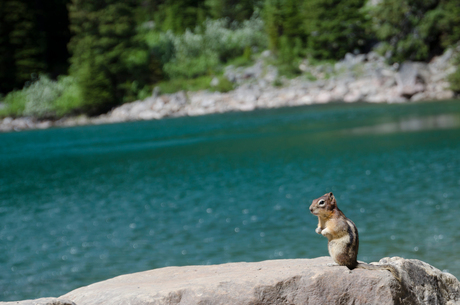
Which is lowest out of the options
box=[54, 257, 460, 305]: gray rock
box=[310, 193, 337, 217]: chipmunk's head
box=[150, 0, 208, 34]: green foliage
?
box=[54, 257, 460, 305]: gray rock

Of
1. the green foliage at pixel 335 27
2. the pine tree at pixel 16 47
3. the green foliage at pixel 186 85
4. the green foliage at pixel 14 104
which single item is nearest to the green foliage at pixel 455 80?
the green foliage at pixel 335 27

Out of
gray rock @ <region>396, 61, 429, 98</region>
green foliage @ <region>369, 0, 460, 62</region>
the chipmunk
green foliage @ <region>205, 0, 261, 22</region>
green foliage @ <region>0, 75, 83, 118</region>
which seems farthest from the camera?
green foliage @ <region>205, 0, 261, 22</region>

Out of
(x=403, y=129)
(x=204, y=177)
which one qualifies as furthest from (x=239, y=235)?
(x=403, y=129)

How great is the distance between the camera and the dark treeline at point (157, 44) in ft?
218

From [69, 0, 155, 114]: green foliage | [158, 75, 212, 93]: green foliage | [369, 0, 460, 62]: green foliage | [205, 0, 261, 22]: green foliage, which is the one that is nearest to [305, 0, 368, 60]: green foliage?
[369, 0, 460, 62]: green foliage

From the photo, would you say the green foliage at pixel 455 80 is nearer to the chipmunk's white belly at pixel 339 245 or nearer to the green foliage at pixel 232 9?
the green foliage at pixel 232 9

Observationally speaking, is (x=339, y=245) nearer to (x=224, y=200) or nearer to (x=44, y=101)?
(x=224, y=200)

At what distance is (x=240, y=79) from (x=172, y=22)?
2279 centimetres

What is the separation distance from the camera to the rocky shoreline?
52.0 m

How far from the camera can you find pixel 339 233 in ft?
16.2

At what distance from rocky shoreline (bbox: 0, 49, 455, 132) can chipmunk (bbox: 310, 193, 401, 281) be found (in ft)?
163

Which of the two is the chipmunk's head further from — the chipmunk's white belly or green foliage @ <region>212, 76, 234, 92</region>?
green foliage @ <region>212, 76, 234, 92</region>

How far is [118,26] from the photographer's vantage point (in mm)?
70438

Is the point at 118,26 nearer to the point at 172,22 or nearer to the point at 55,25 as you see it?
the point at 172,22
